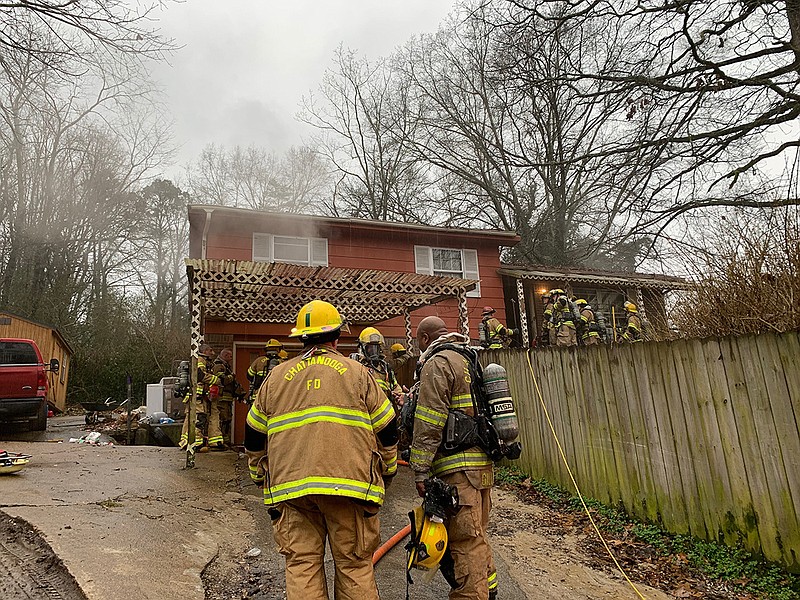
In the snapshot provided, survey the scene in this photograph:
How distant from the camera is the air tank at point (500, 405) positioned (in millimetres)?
3311

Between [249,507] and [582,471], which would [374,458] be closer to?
[249,507]

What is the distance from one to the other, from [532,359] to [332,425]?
16.3 ft

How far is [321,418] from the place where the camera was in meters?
2.58

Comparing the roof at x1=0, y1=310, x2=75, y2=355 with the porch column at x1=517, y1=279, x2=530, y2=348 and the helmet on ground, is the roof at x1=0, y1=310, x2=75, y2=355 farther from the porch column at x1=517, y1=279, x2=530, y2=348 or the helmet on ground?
the porch column at x1=517, y1=279, x2=530, y2=348

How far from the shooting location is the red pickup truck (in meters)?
10.7

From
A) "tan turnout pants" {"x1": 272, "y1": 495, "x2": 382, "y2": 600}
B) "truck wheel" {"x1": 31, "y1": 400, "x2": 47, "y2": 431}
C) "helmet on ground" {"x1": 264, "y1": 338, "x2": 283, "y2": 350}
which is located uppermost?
"helmet on ground" {"x1": 264, "y1": 338, "x2": 283, "y2": 350}

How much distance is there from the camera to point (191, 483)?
6.50 meters

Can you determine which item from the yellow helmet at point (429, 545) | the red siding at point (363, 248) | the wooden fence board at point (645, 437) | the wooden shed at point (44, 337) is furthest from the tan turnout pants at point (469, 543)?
the wooden shed at point (44, 337)

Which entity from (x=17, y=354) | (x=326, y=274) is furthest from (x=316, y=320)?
(x=17, y=354)

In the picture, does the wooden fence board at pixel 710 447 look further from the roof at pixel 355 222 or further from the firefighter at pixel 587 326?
the roof at pixel 355 222

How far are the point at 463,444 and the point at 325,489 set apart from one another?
1.10m

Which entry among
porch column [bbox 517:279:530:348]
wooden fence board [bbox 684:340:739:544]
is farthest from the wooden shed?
wooden fence board [bbox 684:340:739:544]

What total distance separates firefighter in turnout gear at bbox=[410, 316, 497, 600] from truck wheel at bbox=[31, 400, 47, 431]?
11.5 meters

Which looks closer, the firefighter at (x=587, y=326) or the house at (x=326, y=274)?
the house at (x=326, y=274)
